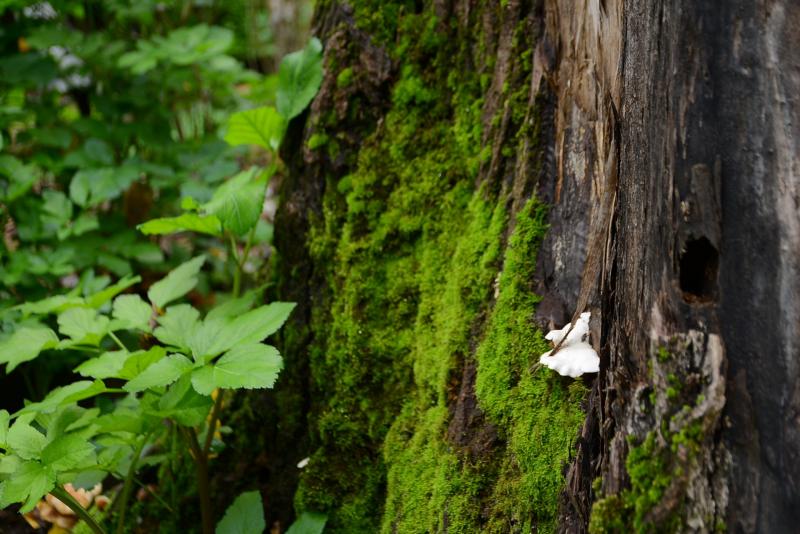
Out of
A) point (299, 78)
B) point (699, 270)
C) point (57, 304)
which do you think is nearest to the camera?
point (699, 270)

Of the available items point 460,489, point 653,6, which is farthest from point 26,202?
point 653,6

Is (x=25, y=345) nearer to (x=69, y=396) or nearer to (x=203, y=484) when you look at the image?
(x=69, y=396)

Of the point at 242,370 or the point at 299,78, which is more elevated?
the point at 299,78

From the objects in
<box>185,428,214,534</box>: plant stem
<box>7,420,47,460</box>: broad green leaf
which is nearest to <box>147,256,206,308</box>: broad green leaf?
<box>185,428,214,534</box>: plant stem

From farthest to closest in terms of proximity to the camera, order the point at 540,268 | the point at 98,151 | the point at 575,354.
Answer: the point at 98,151, the point at 540,268, the point at 575,354

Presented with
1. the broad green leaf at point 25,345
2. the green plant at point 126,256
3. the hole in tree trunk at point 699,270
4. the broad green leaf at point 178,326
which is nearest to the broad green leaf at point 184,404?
the green plant at point 126,256

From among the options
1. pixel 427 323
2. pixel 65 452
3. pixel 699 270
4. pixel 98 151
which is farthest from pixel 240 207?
pixel 98 151

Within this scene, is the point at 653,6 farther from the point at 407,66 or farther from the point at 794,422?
the point at 407,66
